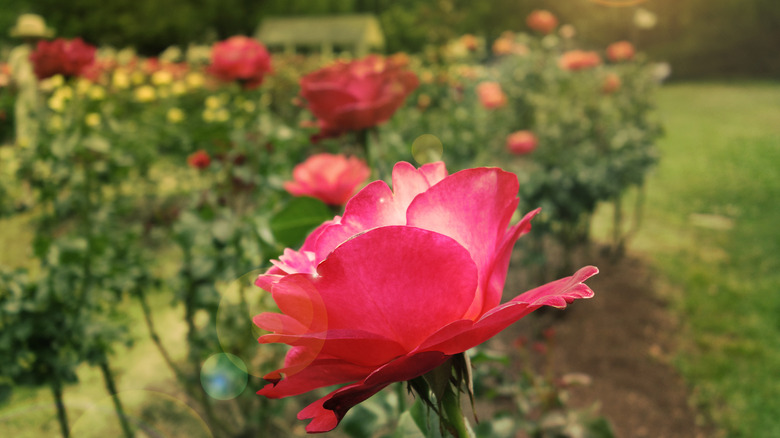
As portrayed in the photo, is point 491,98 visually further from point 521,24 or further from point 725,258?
point 521,24

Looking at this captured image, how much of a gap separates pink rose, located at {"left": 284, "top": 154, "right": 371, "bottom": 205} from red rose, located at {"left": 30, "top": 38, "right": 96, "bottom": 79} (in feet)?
3.97

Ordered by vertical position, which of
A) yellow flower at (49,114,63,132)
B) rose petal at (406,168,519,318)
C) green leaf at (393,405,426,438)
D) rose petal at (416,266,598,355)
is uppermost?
rose petal at (406,168,519,318)

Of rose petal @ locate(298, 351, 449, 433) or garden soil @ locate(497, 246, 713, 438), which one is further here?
garden soil @ locate(497, 246, 713, 438)

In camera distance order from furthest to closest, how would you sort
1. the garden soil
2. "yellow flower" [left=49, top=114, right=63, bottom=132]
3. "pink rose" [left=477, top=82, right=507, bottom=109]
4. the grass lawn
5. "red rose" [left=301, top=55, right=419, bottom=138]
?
1. "pink rose" [left=477, top=82, right=507, bottom=109]
2. the grass lawn
3. the garden soil
4. "yellow flower" [left=49, top=114, right=63, bottom=132]
5. "red rose" [left=301, top=55, right=419, bottom=138]

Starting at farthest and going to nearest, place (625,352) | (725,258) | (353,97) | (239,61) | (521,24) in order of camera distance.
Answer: (521,24)
(725,258)
(625,352)
(239,61)
(353,97)

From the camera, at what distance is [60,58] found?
5.50 ft

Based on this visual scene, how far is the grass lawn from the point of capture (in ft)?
7.69

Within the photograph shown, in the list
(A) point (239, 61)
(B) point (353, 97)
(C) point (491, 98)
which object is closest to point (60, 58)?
(A) point (239, 61)

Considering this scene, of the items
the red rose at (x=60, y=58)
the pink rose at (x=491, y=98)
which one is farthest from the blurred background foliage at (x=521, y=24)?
the red rose at (x=60, y=58)

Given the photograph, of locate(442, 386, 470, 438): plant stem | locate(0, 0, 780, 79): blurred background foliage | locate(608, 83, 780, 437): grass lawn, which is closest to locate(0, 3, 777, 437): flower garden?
locate(442, 386, 470, 438): plant stem

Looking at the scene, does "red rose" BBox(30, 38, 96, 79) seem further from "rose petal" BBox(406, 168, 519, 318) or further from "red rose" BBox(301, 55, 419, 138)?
"rose petal" BBox(406, 168, 519, 318)

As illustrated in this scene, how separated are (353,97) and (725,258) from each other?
366cm

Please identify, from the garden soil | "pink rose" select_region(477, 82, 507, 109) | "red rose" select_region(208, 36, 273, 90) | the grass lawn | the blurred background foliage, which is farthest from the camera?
the blurred background foliage

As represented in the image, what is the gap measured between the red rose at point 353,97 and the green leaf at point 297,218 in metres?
0.20
